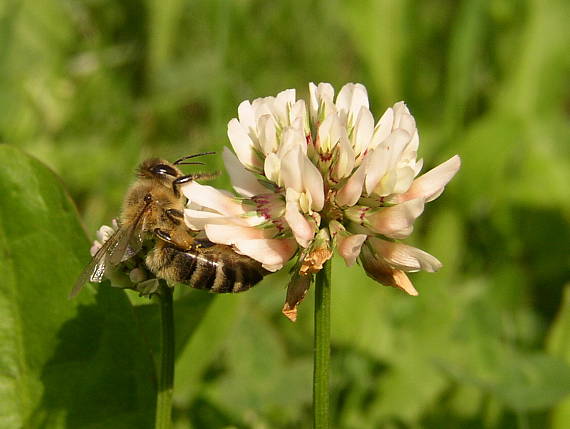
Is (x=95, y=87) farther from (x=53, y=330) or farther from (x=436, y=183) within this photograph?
(x=436, y=183)

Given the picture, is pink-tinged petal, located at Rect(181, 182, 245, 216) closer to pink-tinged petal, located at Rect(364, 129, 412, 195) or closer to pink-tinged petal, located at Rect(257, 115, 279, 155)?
pink-tinged petal, located at Rect(257, 115, 279, 155)

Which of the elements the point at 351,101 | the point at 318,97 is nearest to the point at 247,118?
the point at 318,97

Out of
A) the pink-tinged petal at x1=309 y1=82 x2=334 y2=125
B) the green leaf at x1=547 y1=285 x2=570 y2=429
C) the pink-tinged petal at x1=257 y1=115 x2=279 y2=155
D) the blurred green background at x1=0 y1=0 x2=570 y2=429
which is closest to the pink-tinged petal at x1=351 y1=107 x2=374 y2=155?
the pink-tinged petal at x1=309 y1=82 x2=334 y2=125

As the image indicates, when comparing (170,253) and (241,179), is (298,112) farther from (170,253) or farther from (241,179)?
(170,253)

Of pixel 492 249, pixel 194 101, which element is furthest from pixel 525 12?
pixel 194 101

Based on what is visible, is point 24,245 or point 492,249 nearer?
point 24,245

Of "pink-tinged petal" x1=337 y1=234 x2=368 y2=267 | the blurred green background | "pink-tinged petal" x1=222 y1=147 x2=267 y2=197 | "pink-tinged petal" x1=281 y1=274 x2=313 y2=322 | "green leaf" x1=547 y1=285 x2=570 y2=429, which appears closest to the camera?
"pink-tinged petal" x1=337 y1=234 x2=368 y2=267

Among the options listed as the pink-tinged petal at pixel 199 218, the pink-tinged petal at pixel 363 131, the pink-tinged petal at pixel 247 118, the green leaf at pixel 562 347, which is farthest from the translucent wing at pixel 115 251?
the green leaf at pixel 562 347

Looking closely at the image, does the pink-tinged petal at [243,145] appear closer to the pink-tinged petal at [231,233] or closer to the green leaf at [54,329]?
the pink-tinged petal at [231,233]
